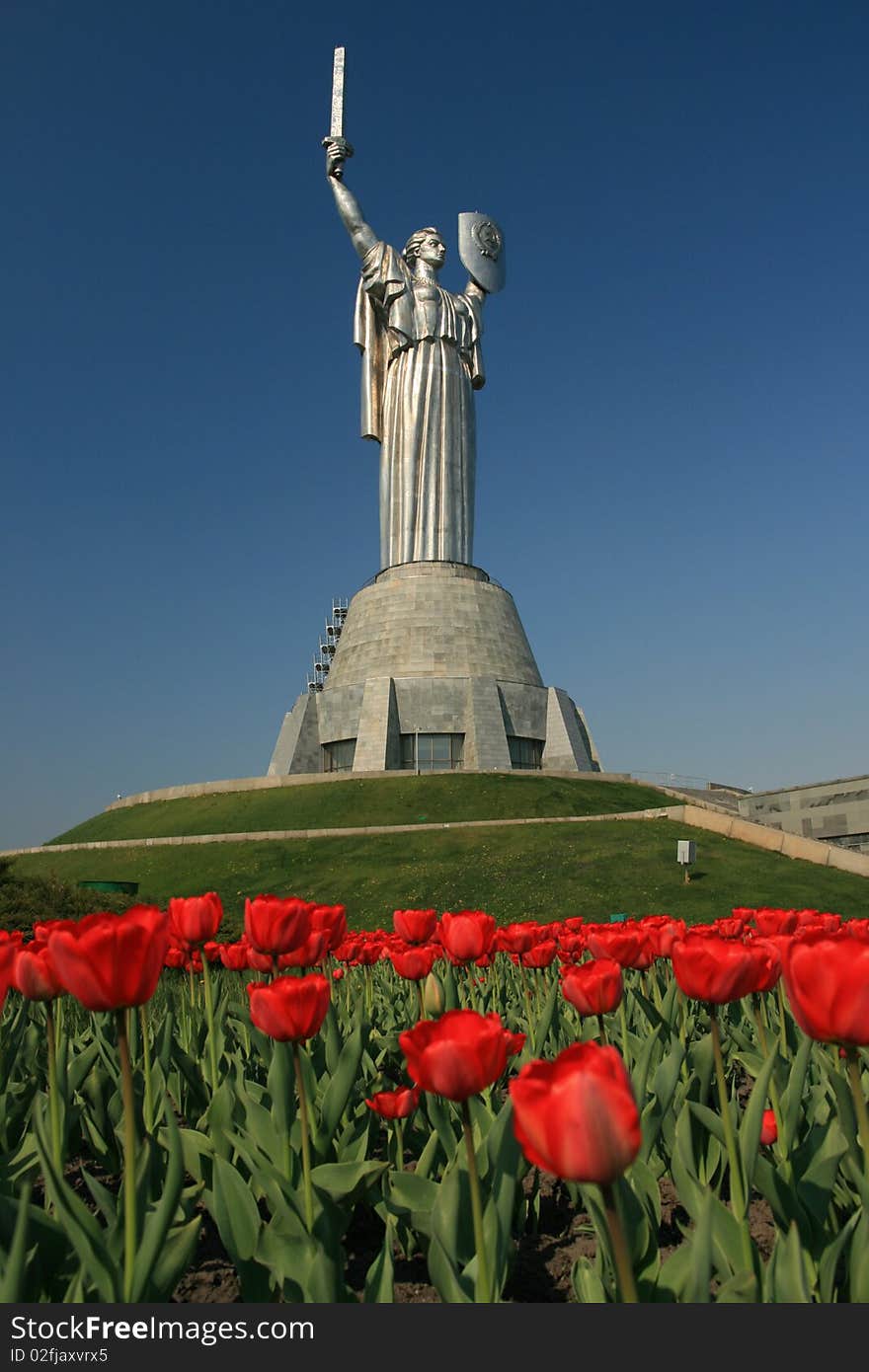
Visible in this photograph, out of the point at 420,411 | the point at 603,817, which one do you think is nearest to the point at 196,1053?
the point at 603,817

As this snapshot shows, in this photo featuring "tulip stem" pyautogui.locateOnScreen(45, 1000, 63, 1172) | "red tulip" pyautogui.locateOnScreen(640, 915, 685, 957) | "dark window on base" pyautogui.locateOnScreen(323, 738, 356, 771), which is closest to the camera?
"tulip stem" pyautogui.locateOnScreen(45, 1000, 63, 1172)

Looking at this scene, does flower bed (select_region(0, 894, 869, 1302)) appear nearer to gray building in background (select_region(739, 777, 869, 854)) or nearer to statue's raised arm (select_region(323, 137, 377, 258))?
gray building in background (select_region(739, 777, 869, 854))

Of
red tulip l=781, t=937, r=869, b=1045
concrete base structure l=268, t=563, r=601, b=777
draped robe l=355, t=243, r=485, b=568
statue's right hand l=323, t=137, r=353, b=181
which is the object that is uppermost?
statue's right hand l=323, t=137, r=353, b=181

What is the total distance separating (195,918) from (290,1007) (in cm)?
128

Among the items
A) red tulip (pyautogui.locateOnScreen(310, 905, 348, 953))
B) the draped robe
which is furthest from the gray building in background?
red tulip (pyautogui.locateOnScreen(310, 905, 348, 953))

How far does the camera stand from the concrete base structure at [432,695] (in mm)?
42125

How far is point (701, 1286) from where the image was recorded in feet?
Result: 5.69

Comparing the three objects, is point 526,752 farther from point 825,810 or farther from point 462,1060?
point 462,1060

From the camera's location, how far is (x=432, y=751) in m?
42.5

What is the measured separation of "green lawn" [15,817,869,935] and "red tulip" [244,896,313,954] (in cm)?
1342

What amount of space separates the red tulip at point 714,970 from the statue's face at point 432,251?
50.1 metres

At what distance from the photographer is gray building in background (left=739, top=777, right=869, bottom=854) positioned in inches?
1119

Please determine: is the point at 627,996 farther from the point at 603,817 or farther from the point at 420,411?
the point at 420,411

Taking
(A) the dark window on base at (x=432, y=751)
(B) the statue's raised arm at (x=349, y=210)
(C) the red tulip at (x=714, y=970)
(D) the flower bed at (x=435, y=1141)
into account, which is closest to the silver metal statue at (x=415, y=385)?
(B) the statue's raised arm at (x=349, y=210)
